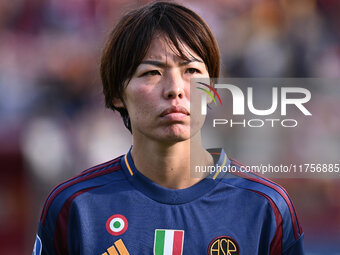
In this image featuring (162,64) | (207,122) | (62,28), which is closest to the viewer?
(162,64)

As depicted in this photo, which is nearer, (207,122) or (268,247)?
(268,247)

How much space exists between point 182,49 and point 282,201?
826 millimetres

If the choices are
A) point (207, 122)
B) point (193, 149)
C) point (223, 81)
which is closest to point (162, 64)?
point (193, 149)

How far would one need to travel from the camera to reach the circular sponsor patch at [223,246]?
7.27 ft

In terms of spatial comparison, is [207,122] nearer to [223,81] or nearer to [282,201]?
[223,81]

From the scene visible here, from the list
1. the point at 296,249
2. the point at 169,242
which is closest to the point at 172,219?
the point at 169,242

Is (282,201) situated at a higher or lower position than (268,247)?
higher

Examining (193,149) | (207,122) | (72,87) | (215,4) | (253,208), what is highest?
(215,4)

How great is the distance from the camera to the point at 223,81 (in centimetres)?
565

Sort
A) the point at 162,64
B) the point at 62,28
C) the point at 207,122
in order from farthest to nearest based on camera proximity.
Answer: the point at 62,28 → the point at 207,122 → the point at 162,64

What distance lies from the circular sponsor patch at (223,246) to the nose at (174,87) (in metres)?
0.65

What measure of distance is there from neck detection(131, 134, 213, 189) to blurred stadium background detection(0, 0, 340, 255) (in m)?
2.84

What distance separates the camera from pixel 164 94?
2.17m

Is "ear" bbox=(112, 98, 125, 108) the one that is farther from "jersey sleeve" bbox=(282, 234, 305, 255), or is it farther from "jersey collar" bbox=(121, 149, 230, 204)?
"jersey sleeve" bbox=(282, 234, 305, 255)
